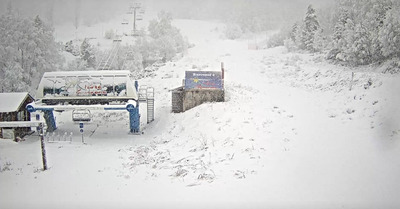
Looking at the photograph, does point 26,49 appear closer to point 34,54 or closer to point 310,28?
point 34,54

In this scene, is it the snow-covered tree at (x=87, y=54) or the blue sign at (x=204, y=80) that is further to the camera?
the snow-covered tree at (x=87, y=54)

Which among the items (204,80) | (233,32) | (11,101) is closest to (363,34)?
(204,80)

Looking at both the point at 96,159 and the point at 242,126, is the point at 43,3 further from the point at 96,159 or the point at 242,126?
the point at 242,126

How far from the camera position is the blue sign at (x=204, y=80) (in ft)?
69.7

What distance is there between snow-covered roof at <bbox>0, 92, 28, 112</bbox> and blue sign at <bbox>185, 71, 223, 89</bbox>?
458 inches

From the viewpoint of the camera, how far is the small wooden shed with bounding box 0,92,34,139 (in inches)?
739

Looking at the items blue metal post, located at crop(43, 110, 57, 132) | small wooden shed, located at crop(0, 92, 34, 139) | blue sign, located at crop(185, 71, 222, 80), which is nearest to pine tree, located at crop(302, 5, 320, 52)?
blue sign, located at crop(185, 71, 222, 80)

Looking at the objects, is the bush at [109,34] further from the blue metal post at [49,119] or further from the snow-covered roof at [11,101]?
the snow-covered roof at [11,101]

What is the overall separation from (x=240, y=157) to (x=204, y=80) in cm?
1078

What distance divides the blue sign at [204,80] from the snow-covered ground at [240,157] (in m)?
1.65

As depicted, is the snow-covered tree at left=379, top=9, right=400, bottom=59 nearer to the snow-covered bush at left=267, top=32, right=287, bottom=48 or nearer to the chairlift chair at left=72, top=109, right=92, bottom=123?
the chairlift chair at left=72, top=109, right=92, bottom=123

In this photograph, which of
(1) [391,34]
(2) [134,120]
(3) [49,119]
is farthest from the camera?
(3) [49,119]

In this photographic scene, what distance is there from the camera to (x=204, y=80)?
21.5m

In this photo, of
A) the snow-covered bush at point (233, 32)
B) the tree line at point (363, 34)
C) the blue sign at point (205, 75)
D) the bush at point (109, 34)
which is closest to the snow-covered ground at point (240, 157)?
the tree line at point (363, 34)
